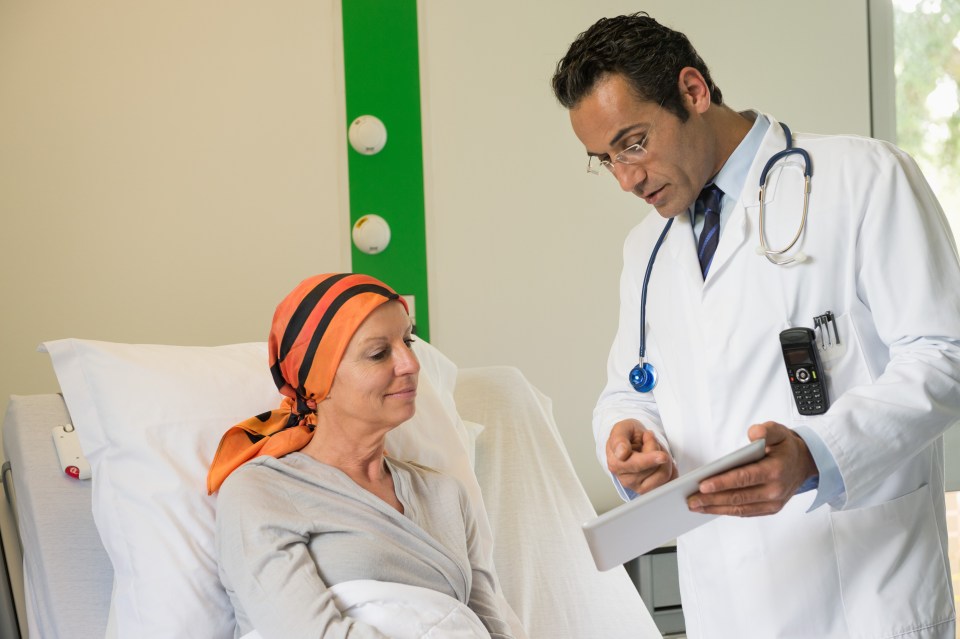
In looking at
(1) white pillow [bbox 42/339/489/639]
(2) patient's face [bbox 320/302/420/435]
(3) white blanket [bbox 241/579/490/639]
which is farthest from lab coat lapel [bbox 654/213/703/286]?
(1) white pillow [bbox 42/339/489/639]

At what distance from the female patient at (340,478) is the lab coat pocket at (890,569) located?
63 cm

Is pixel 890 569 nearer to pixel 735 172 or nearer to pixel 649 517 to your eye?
pixel 649 517

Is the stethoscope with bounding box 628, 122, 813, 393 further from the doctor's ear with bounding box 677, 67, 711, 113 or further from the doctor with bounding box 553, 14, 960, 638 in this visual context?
the doctor's ear with bounding box 677, 67, 711, 113

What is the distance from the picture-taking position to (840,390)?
1370 mm

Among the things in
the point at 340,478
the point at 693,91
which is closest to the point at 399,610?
the point at 340,478

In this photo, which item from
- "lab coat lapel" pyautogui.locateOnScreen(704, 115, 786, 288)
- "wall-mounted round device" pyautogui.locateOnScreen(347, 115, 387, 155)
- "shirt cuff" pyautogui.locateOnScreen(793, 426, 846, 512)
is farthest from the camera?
"wall-mounted round device" pyautogui.locateOnScreen(347, 115, 387, 155)

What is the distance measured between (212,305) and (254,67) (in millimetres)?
674

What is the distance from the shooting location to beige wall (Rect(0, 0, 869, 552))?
8.07 ft

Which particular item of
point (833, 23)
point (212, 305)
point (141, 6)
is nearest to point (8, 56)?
point (141, 6)

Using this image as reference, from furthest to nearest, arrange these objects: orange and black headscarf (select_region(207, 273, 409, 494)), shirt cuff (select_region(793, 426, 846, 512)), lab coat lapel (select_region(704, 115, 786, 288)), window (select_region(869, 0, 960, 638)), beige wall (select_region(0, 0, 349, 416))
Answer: window (select_region(869, 0, 960, 638)) < beige wall (select_region(0, 0, 349, 416)) < orange and black headscarf (select_region(207, 273, 409, 494)) < lab coat lapel (select_region(704, 115, 786, 288)) < shirt cuff (select_region(793, 426, 846, 512))

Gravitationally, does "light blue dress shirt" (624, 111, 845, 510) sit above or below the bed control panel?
above

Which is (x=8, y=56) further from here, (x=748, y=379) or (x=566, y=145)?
(x=748, y=379)

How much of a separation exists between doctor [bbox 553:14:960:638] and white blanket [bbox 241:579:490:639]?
0.35 m

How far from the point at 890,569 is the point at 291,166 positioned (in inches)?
76.1
